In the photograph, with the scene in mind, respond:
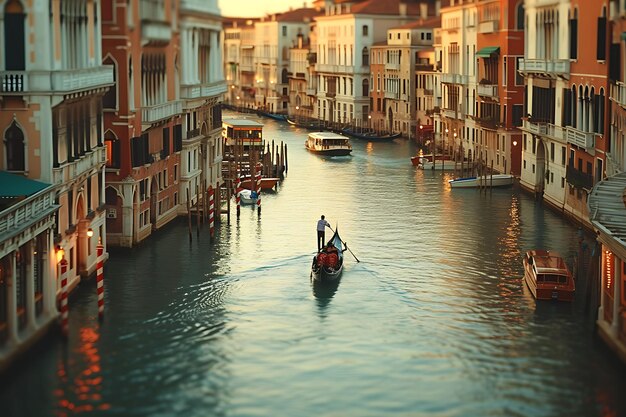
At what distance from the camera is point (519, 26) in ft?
137

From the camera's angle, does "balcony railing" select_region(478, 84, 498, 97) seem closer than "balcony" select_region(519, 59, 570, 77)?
No

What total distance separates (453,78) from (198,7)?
60.3ft

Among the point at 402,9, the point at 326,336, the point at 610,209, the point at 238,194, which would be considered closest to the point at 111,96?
the point at 238,194

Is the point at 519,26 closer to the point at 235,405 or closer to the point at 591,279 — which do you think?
the point at 591,279

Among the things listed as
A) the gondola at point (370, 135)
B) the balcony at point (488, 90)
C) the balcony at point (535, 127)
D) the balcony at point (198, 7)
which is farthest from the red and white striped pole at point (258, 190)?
→ the gondola at point (370, 135)

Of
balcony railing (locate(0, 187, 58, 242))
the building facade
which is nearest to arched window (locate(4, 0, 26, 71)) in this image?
the building facade

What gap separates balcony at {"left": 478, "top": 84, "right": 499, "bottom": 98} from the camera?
43125 mm

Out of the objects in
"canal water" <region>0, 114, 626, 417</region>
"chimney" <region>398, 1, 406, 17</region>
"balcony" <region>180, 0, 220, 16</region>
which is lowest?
"canal water" <region>0, 114, 626, 417</region>

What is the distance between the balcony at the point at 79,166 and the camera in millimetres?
19500

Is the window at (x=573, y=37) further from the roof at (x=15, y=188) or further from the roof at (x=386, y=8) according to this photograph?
the roof at (x=386, y=8)

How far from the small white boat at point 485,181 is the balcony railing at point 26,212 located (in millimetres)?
21643

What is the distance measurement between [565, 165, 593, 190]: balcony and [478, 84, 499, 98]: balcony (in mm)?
12404

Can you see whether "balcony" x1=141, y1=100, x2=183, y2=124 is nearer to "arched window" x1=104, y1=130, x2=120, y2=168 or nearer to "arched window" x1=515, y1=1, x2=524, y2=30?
"arched window" x1=104, y1=130, x2=120, y2=168

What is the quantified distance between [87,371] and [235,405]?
2.58 m
